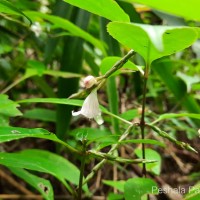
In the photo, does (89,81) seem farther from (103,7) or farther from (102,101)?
(102,101)

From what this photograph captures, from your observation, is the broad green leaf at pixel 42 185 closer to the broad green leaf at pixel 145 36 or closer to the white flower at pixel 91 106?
the white flower at pixel 91 106

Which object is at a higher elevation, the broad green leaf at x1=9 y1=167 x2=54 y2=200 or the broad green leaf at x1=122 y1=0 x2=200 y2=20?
the broad green leaf at x1=122 y1=0 x2=200 y2=20

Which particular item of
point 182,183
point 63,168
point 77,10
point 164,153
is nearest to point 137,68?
point 63,168

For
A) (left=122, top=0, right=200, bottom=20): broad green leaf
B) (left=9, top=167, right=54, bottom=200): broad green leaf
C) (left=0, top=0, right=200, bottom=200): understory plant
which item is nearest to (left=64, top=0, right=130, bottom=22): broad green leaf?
(left=0, top=0, right=200, bottom=200): understory plant

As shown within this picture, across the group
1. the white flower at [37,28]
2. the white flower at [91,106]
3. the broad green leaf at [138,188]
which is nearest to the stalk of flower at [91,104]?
the white flower at [91,106]

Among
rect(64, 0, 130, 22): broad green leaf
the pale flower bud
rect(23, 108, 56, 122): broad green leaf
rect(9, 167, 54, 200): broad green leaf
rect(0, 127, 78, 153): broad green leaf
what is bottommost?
rect(9, 167, 54, 200): broad green leaf

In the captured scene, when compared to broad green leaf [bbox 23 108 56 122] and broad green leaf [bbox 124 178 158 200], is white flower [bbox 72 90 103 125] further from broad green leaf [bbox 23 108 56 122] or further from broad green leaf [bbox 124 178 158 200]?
broad green leaf [bbox 23 108 56 122]

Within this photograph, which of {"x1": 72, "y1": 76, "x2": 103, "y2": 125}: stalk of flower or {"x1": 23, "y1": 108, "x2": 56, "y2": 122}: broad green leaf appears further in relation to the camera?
{"x1": 23, "y1": 108, "x2": 56, "y2": 122}: broad green leaf
